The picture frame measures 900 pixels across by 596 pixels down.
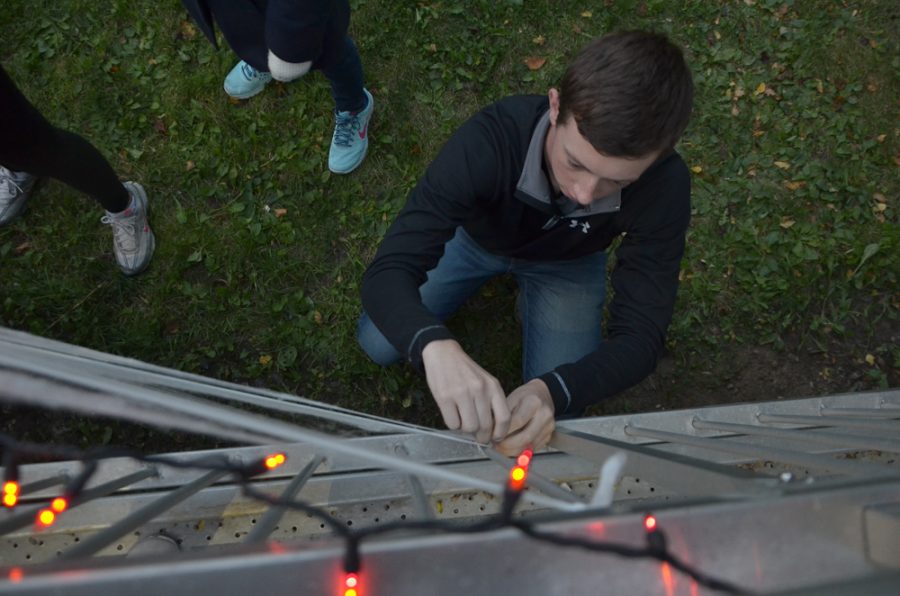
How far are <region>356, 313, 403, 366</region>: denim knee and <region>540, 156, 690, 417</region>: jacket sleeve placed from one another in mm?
762

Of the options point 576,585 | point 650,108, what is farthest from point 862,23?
point 576,585

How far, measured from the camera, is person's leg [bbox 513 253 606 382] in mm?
2445

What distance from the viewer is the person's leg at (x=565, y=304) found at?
8.02 ft

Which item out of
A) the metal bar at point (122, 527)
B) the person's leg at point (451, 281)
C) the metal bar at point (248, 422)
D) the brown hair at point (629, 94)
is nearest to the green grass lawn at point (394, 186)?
the person's leg at point (451, 281)

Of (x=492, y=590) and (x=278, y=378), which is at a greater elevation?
(x=492, y=590)

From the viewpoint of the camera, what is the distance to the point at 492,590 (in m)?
0.73

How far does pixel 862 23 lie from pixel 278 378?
131 inches

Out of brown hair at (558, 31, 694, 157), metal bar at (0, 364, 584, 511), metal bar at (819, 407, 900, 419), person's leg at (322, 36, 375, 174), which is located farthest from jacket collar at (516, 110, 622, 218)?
metal bar at (0, 364, 584, 511)

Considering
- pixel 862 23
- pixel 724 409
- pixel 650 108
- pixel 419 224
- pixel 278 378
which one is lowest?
pixel 278 378

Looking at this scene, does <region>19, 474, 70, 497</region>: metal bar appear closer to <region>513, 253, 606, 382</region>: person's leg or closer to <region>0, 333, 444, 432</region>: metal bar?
<region>0, 333, 444, 432</region>: metal bar

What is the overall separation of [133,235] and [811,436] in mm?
2477

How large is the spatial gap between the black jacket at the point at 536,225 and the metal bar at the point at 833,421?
0.41 m

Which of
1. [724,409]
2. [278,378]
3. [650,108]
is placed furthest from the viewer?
[278,378]

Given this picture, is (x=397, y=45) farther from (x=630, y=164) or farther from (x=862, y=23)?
(x=862, y=23)
